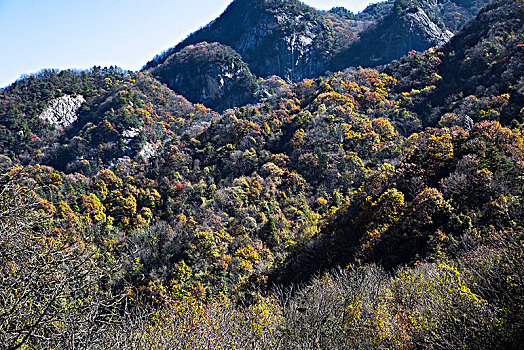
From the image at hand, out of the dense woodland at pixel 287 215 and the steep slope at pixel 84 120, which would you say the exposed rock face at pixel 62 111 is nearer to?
the steep slope at pixel 84 120

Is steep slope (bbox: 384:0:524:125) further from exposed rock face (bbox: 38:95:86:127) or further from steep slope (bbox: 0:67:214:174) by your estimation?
exposed rock face (bbox: 38:95:86:127)

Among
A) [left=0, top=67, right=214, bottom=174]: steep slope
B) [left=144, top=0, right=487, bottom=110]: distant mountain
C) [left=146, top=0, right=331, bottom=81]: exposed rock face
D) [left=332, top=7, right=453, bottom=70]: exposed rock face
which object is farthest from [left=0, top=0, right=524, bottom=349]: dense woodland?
[left=146, top=0, right=331, bottom=81]: exposed rock face

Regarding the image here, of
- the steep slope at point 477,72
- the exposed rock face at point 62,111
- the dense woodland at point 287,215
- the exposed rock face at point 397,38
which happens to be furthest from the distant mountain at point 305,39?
the steep slope at point 477,72

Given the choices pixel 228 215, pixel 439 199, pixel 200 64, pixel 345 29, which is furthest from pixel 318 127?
pixel 345 29

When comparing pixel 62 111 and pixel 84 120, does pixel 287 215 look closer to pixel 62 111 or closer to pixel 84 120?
pixel 84 120

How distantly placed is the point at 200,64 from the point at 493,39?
11356 centimetres

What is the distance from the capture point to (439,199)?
2470 cm

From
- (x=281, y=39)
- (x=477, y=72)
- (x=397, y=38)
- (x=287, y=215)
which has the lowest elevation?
Result: (x=287, y=215)

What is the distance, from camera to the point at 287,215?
5006 centimetres

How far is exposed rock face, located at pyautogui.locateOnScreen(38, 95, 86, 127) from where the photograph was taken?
9486 cm

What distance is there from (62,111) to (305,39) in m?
105

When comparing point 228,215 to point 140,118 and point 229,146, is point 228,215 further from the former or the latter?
point 140,118

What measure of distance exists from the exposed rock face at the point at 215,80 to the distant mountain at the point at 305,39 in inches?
16.8

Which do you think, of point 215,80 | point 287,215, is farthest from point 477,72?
point 215,80
